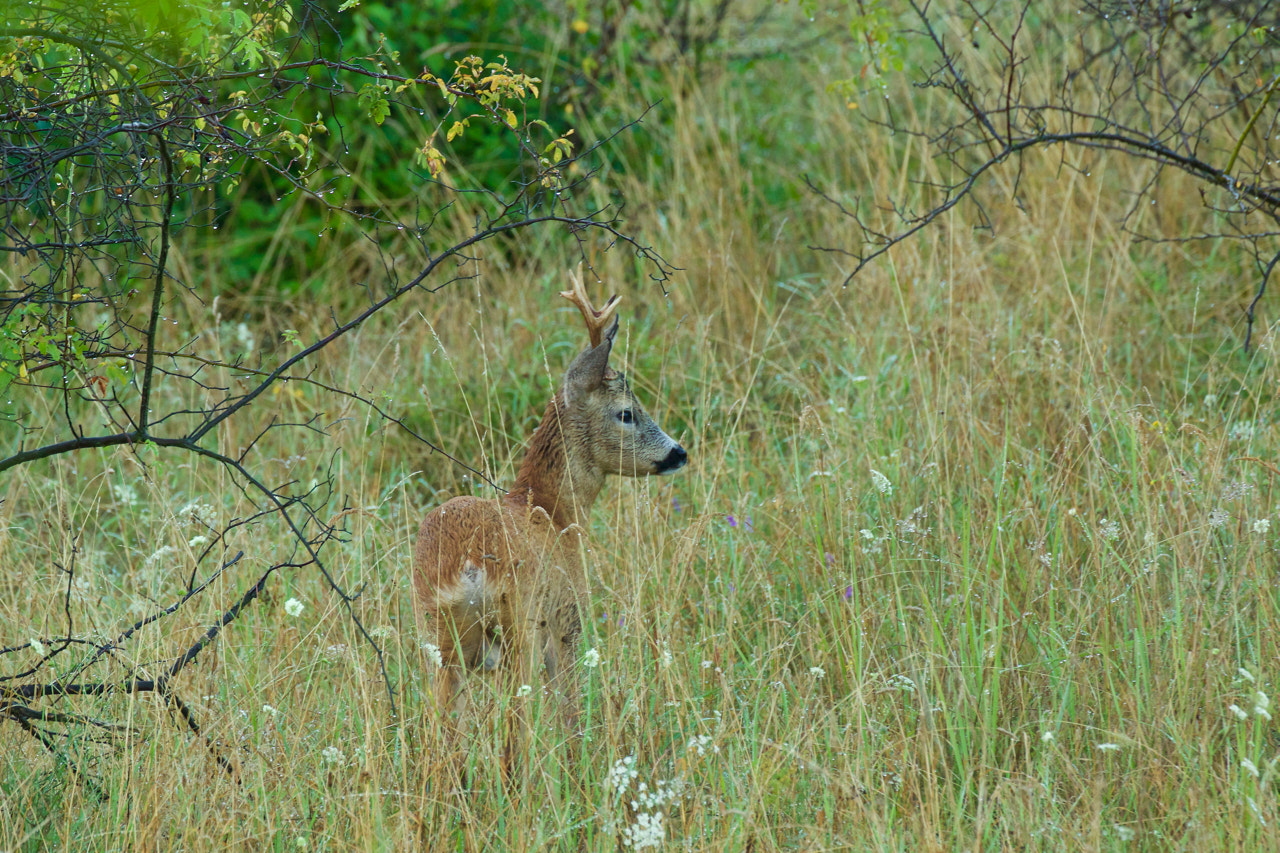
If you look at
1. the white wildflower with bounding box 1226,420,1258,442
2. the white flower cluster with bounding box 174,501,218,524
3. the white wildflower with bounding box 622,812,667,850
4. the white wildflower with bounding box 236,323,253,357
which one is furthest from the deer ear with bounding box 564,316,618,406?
the white wildflower with bounding box 236,323,253,357

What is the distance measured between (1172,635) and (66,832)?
2.80 metres

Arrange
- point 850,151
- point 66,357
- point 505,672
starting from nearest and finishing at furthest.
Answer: point 66,357
point 505,672
point 850,151

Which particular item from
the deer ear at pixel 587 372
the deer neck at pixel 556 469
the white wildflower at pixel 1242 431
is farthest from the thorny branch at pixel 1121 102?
the deer neck at pixel 556 469

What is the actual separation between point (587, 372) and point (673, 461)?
0.41 m

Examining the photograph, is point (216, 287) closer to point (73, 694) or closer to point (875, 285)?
point (875, 285)

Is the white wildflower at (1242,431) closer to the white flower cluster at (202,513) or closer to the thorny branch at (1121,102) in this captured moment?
the thorny branch at (1121,102)

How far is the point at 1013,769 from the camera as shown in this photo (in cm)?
321

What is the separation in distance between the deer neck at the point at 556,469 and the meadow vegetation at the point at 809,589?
20 centimetres

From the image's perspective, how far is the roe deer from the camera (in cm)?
348

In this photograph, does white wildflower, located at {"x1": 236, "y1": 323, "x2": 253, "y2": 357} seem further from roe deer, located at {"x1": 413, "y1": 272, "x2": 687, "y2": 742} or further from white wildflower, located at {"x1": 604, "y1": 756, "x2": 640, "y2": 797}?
white wildflower, located at {"x1": 604, "y1": 756, "x2": 640, "y2": 797}

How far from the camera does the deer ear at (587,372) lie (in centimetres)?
392

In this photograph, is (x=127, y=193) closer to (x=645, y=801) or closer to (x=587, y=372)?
(x=587, y=372)

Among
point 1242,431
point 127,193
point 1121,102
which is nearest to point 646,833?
point 127,193

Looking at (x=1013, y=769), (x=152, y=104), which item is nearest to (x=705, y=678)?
(x=1013, y=769)
